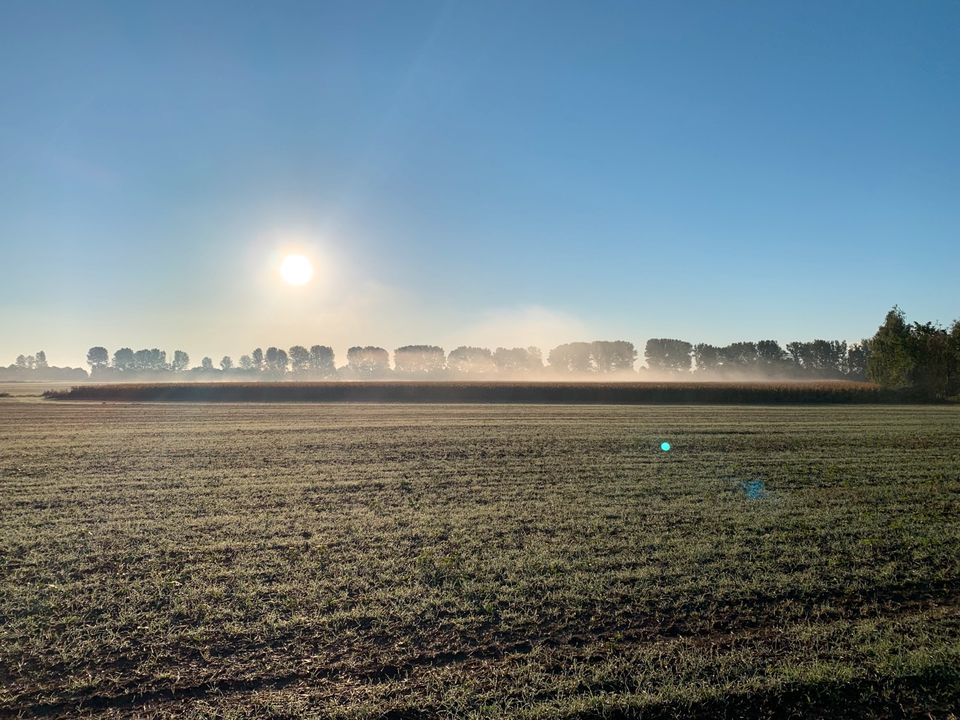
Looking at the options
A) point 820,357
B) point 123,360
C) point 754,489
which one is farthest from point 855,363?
point 123,360

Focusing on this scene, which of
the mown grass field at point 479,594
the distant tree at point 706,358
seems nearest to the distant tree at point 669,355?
the distant tree at point 706,358

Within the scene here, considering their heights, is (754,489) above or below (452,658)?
below

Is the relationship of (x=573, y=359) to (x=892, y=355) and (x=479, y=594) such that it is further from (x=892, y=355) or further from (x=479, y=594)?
(x=479, y=594)

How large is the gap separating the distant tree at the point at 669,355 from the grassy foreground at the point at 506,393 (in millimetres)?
80497

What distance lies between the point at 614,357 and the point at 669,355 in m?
13.9

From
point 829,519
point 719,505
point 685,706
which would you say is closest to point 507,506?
point 719,505

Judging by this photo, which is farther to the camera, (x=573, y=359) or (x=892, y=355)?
(x=573, y=359)

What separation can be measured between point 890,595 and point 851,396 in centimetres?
6311

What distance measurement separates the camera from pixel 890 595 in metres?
6.46

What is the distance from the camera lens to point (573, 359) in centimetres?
15238

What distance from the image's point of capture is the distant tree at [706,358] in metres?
143

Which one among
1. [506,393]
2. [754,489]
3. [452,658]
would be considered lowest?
[754,489]

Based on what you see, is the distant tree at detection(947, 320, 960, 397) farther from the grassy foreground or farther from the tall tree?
the tall tree

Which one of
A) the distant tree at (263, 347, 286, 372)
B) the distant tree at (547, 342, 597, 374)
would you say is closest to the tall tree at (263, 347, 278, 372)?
the distant tree at (263, 347, 286, 372)
